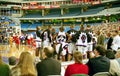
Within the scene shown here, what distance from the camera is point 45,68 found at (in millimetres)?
6559

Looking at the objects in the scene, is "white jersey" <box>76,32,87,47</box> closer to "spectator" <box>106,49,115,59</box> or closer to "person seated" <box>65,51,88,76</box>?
"spectator" <box>106,49,115,59</box>

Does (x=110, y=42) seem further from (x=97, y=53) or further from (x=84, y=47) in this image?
(x=97, y=53)

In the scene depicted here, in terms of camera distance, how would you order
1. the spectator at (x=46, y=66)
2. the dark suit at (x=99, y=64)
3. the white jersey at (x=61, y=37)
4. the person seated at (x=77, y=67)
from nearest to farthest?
the person seated at (x=77, y=67), the spectator at (x=46, y=66), the dark suit at (x=99, y=64), the white jersey at (x=61, y=37)

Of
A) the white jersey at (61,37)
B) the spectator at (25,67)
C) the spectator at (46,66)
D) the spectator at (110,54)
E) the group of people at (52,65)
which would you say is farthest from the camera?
the white jersey at (61,37)

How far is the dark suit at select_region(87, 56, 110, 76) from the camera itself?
7020 millimetres

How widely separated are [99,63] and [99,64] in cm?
3

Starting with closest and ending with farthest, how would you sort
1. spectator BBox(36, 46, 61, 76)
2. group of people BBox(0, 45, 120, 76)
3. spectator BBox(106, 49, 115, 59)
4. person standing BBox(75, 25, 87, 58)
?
1. group of people BBox(0, 45, 120, 76)
2. spectator BBox(36, 46, 61, 76)
3. spectator BBox(106, 49, 115, 59)
4. person standing BBox(75, 25, 87, 58)

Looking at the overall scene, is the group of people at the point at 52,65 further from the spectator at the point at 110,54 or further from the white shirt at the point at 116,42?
the white shirt at the point at 116,42

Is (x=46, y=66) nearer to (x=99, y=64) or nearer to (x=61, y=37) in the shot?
(x=99, y=64)

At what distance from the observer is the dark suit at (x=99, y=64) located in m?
7.02

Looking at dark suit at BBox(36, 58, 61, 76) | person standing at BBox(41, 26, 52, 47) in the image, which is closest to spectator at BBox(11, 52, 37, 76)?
dark suit at BBox(36, 58, 61, 76)

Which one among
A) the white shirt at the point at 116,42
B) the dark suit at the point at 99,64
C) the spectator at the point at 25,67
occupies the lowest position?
the white shirt at the point at 116,42

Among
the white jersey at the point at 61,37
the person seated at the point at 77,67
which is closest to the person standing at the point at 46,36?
the white jersey at the point at 61,37

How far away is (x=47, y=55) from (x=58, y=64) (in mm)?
383
